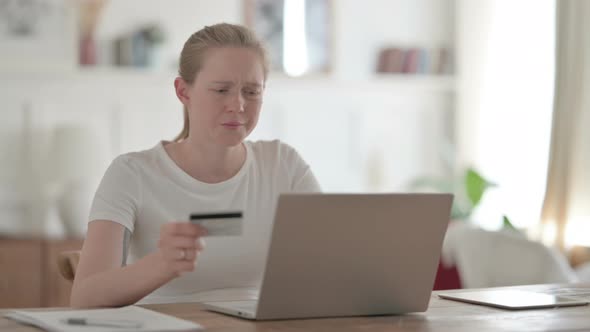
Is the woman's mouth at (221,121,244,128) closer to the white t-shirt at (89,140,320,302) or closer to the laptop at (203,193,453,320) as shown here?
the white t-shirt at (89,140,320,302)

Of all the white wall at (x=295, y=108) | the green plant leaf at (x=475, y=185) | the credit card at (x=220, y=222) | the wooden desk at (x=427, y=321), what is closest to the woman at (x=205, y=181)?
the wooden desk at (x=427, y=321)

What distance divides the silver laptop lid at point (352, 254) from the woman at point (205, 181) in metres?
0.48

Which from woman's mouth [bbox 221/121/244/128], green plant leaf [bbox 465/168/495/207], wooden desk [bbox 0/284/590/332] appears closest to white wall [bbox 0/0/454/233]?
green plant leaf [bbox 465/168/495/207]

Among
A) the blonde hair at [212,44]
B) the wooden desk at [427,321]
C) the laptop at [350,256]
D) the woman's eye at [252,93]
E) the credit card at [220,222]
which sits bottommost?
the wooden desk at [427,321]

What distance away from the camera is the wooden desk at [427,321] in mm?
1691

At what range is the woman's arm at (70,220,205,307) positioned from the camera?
1699 mm

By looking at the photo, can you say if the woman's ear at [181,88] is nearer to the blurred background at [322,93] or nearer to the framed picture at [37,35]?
the blurred background at [322,93]

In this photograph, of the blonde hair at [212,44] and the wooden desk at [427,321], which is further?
the blonde hair at [212,44]

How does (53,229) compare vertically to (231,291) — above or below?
Result: below

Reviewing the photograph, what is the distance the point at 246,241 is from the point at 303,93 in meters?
3.71

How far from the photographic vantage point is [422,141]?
6.37 meters

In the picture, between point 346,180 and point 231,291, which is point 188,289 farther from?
point 346,180

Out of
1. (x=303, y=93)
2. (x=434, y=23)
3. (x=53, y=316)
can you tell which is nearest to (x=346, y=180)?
(x=303, y=93)

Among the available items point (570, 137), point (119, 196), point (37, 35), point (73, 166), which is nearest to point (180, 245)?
point (119, 196)
